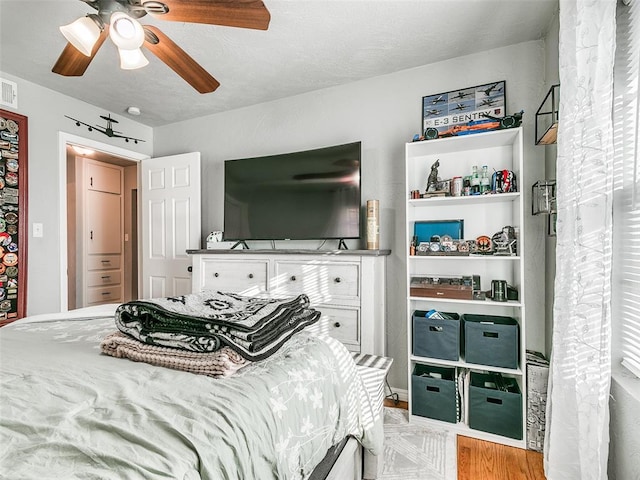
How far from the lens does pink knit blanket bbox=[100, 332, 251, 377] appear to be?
816mm

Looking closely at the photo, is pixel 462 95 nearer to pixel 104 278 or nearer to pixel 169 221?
pixel 169 221

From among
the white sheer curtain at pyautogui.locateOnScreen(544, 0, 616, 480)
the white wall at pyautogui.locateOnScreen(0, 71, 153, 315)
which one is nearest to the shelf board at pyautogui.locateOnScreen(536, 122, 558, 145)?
the white sheer curtain at pyautogui.locateOnScreen(544, 0, 616, 480)

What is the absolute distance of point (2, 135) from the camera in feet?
8.33

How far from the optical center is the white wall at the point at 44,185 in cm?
271

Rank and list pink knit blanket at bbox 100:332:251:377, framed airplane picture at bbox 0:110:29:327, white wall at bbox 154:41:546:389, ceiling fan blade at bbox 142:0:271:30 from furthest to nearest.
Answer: framed airplane picture at bbox 0:110:29:327 → white wall at bbox 154:41:546:389 → ceiling fan blade at bbox 142:0:271:30 → pink knit blanket at bbox 100:332:251:377

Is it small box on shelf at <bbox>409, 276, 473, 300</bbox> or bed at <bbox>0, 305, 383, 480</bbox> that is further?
small box on shelf at <bbox>409, 276, 473, 300</bbox>

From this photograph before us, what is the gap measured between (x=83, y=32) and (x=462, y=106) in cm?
223

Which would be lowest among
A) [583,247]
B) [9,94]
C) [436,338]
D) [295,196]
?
[436,338]

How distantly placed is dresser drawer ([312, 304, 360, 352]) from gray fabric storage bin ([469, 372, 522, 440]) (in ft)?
2.49

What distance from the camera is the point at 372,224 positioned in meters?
2.39

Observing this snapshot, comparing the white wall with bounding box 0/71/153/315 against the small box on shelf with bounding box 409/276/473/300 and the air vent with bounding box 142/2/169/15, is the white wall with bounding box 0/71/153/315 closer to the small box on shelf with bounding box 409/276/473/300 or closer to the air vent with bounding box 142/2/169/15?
the air vent with bounding box 142/2/169/15

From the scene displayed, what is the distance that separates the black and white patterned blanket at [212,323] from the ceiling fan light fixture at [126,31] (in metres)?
1.19

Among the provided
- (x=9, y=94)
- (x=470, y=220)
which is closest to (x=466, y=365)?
(x=470, y=220)

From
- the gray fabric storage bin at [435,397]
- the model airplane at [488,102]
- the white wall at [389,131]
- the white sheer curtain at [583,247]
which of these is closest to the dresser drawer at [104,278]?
the white wall at [389,131]
